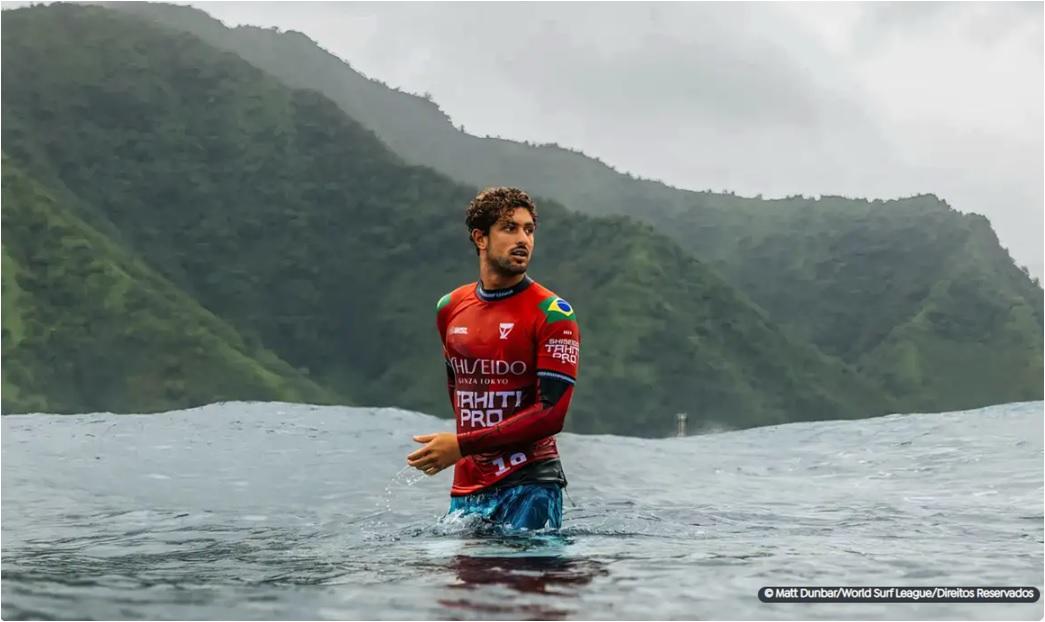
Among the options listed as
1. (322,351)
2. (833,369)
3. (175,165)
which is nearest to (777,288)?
(833,369)

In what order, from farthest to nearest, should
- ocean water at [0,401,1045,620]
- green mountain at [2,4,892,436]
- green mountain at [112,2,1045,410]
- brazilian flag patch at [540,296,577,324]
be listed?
green mountain at [112,2,1045,410] → green mountain at [2,4,892,436] → brazilian flag patch at [540,296,577,324] → ocean water at [0,401,1045,620]

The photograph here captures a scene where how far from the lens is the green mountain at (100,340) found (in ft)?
303

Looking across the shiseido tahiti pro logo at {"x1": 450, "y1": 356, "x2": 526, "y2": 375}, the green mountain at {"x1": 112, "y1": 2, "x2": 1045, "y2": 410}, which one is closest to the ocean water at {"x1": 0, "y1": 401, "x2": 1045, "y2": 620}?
the shiseido tahiti pro logo at {"x1": 450, "y1": 356, "x2": 526, "y2": 375}

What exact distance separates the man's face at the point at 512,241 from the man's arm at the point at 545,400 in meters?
0.41

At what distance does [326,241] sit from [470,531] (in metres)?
118

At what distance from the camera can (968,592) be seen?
23.8ft

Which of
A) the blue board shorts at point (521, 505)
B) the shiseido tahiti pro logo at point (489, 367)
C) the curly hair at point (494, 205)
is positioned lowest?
the blue board shorts at point (521, 505)

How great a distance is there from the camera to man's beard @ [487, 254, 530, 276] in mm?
7711

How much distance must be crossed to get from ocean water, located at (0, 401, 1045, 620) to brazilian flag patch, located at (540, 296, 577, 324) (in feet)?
4.56

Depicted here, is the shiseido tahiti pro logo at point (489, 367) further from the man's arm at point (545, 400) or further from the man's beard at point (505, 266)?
the man's beard at point (505, 266)

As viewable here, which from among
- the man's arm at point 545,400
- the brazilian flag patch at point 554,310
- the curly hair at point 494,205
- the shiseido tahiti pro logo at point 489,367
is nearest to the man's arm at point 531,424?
the man's arm at point 545,400

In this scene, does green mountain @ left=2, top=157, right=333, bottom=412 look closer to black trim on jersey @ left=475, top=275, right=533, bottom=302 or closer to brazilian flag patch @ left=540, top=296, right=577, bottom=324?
black trim on jersey @ left=475, top=275, right=533, bottom=302

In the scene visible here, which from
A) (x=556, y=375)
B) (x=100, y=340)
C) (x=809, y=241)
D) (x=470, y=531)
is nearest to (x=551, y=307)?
(x=556, y=375)

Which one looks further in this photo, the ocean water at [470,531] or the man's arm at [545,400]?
the man's arm at [545,400]
